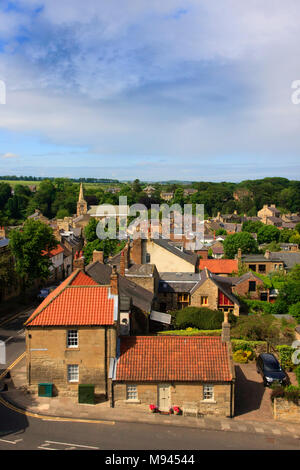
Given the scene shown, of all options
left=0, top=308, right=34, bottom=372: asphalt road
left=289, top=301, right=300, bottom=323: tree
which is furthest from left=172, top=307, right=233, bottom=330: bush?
left=0, top=308, right=34, bottom=372: asphalt road

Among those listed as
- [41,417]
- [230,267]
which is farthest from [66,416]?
[230,267]

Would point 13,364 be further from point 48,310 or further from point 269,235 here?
point 269,235

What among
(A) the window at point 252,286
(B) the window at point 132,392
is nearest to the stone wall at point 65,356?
(B) the window at point 132,392

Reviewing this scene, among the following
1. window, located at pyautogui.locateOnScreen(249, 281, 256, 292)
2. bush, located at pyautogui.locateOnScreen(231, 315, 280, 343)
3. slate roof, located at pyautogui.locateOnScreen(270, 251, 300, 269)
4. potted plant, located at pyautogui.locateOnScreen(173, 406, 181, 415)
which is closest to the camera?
potted plant, located at pyautogui.locateOnScreen(173, 406, 181, 415)

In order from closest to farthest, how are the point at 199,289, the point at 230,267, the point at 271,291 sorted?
the point at 199,289
the point at 271,291
the point at 230,267

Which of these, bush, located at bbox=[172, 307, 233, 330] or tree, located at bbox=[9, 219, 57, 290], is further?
tree, located at bbox=[9, 219, 57, 290]

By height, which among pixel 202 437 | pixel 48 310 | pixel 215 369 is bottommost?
pixel 202 437

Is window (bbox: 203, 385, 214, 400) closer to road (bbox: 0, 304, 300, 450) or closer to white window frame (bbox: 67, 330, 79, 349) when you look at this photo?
road (bbox: 0, 304, 300, 450)
